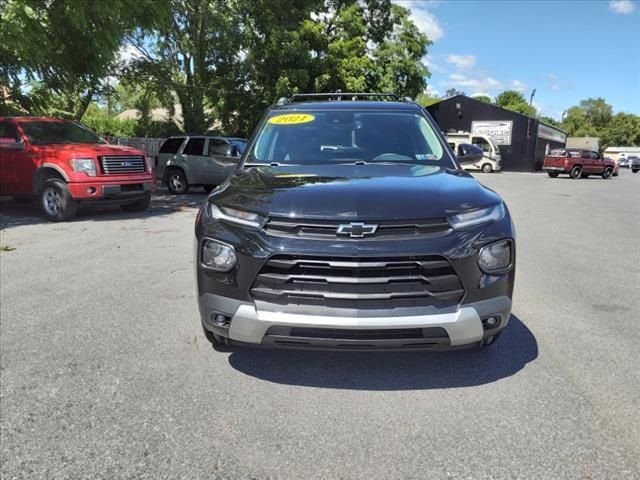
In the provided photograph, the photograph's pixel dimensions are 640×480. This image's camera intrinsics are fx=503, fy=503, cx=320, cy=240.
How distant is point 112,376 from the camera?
326 centimetres

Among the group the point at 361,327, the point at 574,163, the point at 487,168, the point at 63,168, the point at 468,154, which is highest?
the point at 468,154

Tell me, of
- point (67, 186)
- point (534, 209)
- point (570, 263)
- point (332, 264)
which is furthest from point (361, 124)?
point (534, 209)

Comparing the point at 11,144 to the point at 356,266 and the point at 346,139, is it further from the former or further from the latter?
the point at 356,266

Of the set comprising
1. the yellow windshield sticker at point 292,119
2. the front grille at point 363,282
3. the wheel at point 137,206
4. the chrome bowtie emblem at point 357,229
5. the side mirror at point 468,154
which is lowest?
the wheel at point 137,206

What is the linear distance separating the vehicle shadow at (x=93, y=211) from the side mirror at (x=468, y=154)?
23.8 ft

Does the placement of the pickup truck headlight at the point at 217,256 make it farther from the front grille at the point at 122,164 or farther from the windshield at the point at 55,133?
the windshield at the point at 55,133

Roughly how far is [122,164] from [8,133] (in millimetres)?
2408

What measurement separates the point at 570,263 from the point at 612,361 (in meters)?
3.40

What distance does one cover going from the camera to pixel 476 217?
9.46ft

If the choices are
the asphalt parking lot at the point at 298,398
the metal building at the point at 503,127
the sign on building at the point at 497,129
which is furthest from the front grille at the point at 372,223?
the sign on building at the point at 497,129

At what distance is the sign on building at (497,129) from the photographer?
133 feet

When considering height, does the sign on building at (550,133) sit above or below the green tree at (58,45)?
below

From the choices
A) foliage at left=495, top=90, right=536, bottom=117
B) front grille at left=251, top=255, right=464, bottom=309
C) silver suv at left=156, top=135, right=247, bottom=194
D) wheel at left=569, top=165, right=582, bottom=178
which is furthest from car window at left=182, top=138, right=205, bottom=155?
foliage at left=495, top=90, right=536, bottom=117

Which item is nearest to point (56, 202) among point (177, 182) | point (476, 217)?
point (177, 182)
